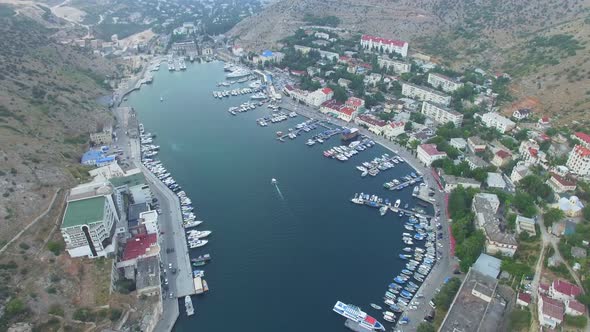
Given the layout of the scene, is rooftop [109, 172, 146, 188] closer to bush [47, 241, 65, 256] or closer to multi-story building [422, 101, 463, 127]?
bush [47, 241, 65, 256]

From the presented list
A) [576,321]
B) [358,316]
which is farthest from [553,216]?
[358,316]

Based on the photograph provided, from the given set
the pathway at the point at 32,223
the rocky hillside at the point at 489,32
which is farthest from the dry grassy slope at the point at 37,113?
the rocky hillside at the point at 489,32

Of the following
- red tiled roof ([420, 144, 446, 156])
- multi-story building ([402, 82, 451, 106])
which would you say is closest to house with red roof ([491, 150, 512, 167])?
red tiled roof ([420, 144, 446, 156])

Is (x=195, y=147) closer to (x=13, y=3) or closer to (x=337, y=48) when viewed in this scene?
(x=337, y=48)

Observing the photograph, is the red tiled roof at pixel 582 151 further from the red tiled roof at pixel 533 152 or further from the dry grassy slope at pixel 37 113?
the dry grassy slope at pixel 37 113

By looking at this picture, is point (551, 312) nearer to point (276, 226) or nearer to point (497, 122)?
point (276, 226)
